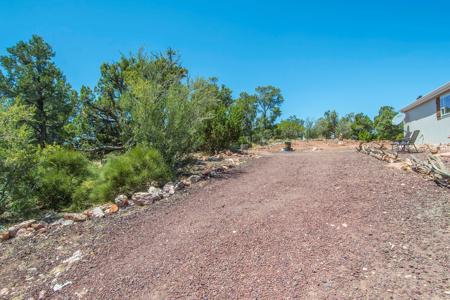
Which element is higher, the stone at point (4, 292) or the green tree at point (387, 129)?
the green tree at point (387, 129)

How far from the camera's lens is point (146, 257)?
2764 millimetres

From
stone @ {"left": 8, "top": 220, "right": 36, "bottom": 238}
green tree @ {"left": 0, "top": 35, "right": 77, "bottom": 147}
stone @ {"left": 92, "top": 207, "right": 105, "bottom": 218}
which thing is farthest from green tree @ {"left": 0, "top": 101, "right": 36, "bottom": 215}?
green tree @ {"left": 0, "top": 35, "right": 77, "bottom": 147}

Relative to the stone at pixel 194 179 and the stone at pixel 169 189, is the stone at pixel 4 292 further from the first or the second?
the stone at pixel 194 179

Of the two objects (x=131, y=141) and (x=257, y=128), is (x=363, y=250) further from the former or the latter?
(x=257, y=128)

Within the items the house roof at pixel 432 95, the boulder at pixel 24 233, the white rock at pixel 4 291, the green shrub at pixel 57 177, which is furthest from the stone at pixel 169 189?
the house roof at pixel 432 95

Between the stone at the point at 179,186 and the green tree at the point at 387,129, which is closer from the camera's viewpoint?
the stone at the point at 179,186

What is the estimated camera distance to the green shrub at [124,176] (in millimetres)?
5367

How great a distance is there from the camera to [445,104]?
10.9m

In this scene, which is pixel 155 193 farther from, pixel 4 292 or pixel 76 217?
pixel 4 292

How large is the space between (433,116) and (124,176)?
1356cm

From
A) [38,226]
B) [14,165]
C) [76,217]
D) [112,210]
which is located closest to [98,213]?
[112,210]

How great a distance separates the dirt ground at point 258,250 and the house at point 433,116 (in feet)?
28.6

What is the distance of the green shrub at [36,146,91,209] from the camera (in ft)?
19.8

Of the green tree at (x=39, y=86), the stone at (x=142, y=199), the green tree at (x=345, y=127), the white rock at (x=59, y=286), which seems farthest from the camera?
the green tree at (x=345, y=127)
